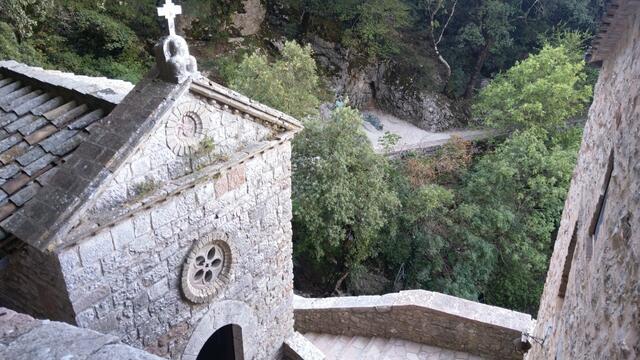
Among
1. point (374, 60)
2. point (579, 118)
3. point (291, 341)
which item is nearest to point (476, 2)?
point (374, 60)

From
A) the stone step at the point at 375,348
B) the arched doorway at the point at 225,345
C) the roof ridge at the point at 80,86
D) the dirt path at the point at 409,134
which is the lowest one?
the stone step at the point at 375,348

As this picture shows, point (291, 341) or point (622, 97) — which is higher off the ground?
point (622, 97)

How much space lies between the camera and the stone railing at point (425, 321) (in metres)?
7.77

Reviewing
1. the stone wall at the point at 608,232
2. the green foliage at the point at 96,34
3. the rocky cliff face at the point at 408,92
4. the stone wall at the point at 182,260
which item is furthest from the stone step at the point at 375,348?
the rocky cliff face at the point at 408,92

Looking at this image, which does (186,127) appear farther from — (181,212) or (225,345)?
(225,345)

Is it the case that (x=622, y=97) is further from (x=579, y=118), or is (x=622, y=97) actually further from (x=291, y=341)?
(x=579, y=118)

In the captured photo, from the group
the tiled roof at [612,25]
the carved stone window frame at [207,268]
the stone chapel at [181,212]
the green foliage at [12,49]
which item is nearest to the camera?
the stone chapel at [181,212]

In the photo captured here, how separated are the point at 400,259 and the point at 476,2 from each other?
48.3 feet

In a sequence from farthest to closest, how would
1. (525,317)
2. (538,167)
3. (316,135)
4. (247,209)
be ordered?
(538,167)
(316,135)
(525,317)
(247,209)

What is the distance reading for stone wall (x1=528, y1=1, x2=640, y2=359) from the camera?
2598 millimetres

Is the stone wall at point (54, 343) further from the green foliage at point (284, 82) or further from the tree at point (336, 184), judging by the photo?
the green foliage at point (284, 82)

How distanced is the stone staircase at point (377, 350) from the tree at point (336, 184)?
3106 mm

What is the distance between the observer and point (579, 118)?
69.2 ft

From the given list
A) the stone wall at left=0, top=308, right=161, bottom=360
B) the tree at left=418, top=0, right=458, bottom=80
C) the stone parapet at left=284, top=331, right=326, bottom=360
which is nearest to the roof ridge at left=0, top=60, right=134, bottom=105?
the stone wall at left=0, top=308, right=161, bottom=360
